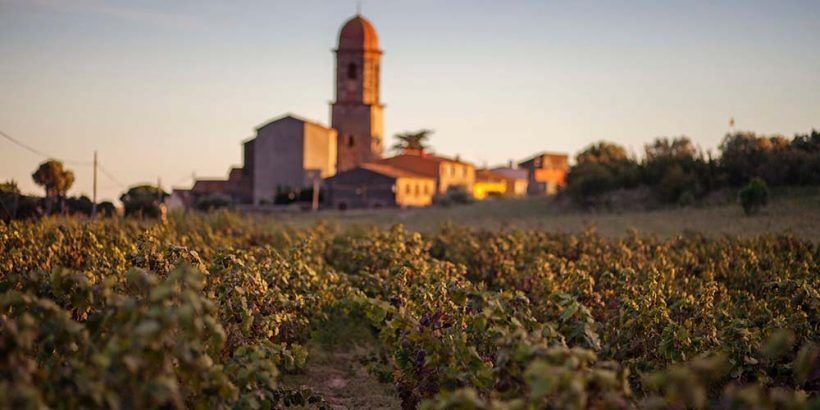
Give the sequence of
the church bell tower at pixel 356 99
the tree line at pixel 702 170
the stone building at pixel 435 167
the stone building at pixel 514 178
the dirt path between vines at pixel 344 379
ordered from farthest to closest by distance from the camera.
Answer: the stone building at pixel 514 178
the church bell tower at pixel 356 99
the stone building at pixel 435 167
the tree line at pixel 702 170
the dirt path between vines at pixel 344 379

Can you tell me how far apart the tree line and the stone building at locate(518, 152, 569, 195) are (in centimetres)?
4021

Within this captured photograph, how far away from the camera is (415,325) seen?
6.89m

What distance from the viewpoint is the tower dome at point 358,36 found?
219 ft

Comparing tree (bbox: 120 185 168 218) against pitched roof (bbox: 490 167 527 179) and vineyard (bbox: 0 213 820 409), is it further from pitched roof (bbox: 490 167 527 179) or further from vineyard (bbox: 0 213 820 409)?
pitched roof (bbox: 490 167 527 179)

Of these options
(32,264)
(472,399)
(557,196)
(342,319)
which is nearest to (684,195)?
(557,196)

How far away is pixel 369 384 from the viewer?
33.9 ft

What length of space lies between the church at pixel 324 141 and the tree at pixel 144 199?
21.5m

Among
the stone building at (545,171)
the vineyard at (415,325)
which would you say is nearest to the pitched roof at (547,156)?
the stone building at (545,171)

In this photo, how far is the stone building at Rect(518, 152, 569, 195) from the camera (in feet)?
279

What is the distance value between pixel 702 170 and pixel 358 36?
3651 cm

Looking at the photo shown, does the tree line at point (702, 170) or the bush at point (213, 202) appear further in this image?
the bush at point (213, 202)

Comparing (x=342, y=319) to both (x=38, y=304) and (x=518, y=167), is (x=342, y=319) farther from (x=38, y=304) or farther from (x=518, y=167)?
(x=518, y=167)

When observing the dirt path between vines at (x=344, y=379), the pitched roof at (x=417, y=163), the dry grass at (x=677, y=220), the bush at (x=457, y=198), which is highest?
the pitched roof at (x=417, y=163)

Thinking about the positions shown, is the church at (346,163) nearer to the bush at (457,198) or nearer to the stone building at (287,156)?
the stone building at (287,156)
